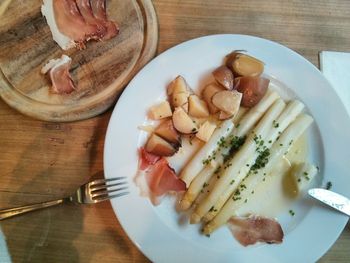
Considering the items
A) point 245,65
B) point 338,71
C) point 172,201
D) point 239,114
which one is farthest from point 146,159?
point 338,71

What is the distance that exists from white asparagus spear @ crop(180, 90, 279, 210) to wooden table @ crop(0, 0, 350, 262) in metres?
0.29

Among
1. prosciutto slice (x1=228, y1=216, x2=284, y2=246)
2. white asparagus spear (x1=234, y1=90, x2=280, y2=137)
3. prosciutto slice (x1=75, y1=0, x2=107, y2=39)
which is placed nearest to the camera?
prosciutto slice (x1=228, y1=216, x2=284, y2=246)

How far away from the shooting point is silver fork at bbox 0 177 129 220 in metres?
1.42

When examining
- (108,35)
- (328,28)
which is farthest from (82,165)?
(328,28)

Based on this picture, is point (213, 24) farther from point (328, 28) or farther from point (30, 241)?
point (30, 241)

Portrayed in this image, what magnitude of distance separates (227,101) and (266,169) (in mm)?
293

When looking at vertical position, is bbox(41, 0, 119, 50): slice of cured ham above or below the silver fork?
above

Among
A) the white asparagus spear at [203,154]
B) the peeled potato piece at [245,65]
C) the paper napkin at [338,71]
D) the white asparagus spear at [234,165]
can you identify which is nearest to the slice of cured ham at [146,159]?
the white asparagus spear at [203,154]

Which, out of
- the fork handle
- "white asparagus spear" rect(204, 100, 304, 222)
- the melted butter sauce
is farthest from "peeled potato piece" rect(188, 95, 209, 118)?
the fork handle

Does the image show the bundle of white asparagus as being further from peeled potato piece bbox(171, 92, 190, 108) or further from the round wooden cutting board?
the round wooden cutting board

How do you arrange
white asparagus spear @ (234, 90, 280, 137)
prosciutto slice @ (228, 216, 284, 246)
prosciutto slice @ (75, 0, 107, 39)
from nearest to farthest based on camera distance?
1. prosciutto slice @ (228, 216, 284, 246)
2. white asparagus spear @ (234, 90, 280, 137)
3. prosciutto slice @ (75, 0, 107, 39)

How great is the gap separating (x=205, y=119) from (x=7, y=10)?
0.94m

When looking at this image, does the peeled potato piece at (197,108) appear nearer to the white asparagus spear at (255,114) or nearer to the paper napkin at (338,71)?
the white asparagus spear at (255,114)

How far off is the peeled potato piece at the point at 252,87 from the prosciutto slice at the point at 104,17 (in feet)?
1.78
